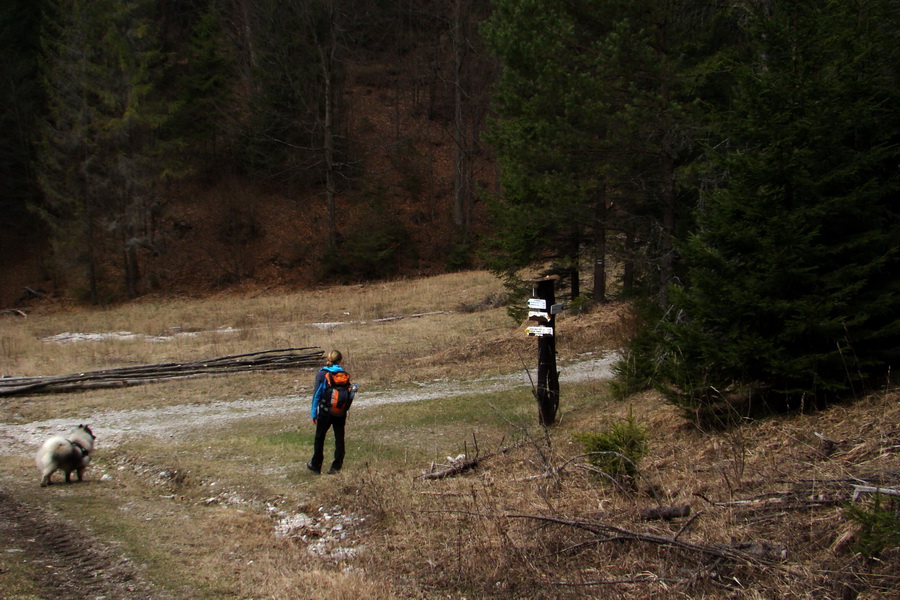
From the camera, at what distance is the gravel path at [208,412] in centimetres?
1328

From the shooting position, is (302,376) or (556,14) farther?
(302,376)

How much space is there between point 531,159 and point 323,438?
9.50m

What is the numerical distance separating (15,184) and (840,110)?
49.3 metres

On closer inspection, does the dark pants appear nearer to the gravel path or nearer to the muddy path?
the muddy path

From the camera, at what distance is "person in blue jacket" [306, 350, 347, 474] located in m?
9.66

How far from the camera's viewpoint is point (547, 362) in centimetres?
1144

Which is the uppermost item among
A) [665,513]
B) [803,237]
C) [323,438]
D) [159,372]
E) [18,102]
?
[18,102]

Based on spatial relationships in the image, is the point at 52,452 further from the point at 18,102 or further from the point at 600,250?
the point at 18,102

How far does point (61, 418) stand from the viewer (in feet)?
48.7

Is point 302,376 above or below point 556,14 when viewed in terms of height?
below

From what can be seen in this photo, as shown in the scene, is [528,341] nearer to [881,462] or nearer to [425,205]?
[881,462]

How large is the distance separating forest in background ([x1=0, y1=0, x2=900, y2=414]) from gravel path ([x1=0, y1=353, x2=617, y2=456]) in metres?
3.77

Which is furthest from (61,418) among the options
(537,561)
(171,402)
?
(537,561)

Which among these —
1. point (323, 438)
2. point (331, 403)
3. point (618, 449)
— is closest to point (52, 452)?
point (323, 438)
